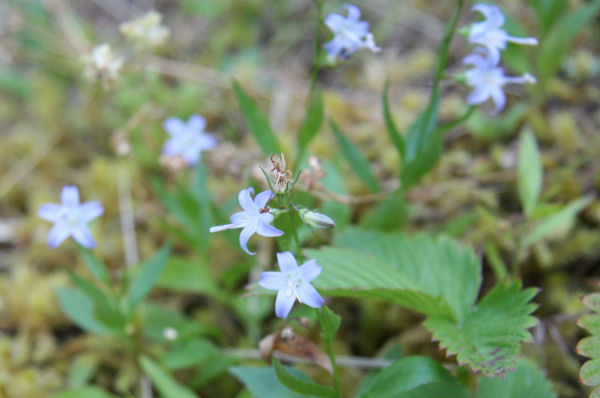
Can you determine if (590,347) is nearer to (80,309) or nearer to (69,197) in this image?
(69,197)

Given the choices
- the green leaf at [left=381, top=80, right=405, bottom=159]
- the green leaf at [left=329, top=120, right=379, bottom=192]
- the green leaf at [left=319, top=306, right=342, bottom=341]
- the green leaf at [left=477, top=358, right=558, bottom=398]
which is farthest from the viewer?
the green leaf at [left=329, top=120, right=379, bottom=192]

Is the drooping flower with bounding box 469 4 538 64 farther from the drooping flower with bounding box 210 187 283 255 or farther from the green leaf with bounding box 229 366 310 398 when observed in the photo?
the green leaf with bounding box 229 366 310 398

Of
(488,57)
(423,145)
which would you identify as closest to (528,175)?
(423,145)

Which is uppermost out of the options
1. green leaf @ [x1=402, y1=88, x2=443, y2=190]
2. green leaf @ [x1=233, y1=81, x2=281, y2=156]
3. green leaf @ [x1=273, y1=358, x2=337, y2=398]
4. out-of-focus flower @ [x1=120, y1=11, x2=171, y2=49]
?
out-of-focus flower @ [x1=120, y1=11, x2=171, y2=49]

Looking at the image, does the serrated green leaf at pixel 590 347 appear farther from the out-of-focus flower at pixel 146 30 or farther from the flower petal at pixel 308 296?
the out-of-focus flower at pixel 146 30

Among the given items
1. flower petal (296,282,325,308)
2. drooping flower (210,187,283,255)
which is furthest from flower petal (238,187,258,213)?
flower petal (296,282,325,308)

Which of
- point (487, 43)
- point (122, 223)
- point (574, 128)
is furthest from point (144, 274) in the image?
point (574, 128)
